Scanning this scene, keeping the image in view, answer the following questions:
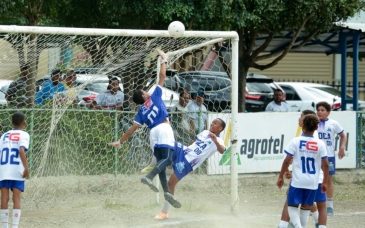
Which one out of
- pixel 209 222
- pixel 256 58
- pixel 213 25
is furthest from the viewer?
pixel 256 58

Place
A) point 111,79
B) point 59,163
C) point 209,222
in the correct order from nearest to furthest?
1. point 209,222
2. point 59,163
3. point 111,79

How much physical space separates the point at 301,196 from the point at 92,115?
500cm

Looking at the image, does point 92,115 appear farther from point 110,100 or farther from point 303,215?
point 303,215

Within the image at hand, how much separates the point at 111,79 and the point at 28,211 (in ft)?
9.77

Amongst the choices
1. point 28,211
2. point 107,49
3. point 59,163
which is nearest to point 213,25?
point 107,49

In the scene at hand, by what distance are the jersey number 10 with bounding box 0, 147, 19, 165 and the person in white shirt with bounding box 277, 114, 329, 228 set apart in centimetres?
309

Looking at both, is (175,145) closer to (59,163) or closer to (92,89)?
(59,163)

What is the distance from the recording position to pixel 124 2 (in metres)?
13.5

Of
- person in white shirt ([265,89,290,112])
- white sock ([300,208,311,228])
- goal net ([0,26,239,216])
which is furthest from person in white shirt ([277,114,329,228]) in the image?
person in white shirt ([265,89,290,112])

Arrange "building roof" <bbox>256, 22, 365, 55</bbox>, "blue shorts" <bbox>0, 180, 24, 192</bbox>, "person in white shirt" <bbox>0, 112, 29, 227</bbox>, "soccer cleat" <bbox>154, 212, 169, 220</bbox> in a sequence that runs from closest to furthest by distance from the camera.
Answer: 1. "person in white shirt" <bbox>0, 112, 29, 227</bbox>
2. "blue shorts" <bbox>0, 180, 24, 192</bbox>
3. "soccer cleat" <bbox>154, 212, 169, 220</bbox>
4. "building roof" <bbox>256, 22, 365, 55</bbox>

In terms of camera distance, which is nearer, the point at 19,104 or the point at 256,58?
the point at 19,104

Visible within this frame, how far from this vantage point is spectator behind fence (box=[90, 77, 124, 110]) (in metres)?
13.1

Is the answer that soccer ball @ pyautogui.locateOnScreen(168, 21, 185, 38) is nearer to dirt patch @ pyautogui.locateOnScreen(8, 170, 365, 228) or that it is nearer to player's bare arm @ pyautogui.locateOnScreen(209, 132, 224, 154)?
player's bare arm @ pyautogui.locateOnScreen(209, 132, 224, 154)

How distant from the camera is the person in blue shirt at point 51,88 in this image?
11234 mm
